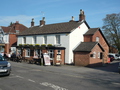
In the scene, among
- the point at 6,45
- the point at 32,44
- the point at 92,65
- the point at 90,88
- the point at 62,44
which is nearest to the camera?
the point at 90,88

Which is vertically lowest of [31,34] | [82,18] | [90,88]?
[90,88]

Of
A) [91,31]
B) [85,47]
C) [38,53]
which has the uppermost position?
[91,31]

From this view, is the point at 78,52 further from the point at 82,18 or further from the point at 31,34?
the point at 31,34

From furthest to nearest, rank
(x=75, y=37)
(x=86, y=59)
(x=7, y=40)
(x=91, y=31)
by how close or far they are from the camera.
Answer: (x=7, y=40) < (x=91, y=31) < (x=75, y=37) < (x=86, y=59)

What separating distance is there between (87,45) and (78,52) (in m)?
2.03

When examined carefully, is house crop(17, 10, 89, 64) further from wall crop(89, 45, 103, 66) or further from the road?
the road

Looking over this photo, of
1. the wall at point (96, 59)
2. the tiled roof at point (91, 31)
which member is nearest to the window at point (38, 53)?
the tiled roof at point (91, 31)

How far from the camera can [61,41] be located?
2695 cm

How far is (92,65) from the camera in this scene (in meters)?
24.9

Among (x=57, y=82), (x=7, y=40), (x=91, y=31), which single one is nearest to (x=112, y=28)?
(x=91, y=31)

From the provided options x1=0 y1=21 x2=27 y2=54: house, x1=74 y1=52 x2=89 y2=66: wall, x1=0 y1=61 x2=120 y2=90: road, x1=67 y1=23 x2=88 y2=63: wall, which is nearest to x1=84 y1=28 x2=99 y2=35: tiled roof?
x1=67 y1=23 x2=88 y2=63: wall

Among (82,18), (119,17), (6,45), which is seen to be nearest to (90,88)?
(82,18)

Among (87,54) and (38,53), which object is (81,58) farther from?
(38,53)

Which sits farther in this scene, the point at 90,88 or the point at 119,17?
the point at 119,17
